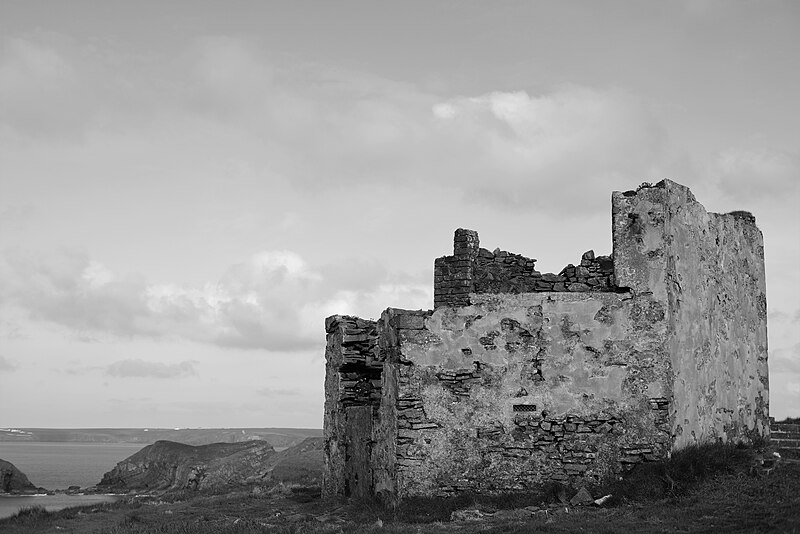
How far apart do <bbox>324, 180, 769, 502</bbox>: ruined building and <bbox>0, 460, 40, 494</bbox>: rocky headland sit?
2865 cm

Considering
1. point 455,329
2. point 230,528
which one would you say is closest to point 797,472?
point 455,329

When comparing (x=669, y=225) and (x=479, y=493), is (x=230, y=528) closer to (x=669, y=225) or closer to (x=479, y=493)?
(x=479, y=493)

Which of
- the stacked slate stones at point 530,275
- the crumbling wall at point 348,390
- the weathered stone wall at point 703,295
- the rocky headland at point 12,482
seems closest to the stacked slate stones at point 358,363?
the crumbling wall at point 348,390

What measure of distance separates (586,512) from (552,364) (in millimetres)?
2876

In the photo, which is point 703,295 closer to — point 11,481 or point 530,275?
point 530,275

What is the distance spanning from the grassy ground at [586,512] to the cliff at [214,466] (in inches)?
372

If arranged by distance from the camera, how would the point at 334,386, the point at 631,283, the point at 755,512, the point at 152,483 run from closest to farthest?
the point at 755,512 < the point at 631,283 < the point at 334,386 < the point at 152,483

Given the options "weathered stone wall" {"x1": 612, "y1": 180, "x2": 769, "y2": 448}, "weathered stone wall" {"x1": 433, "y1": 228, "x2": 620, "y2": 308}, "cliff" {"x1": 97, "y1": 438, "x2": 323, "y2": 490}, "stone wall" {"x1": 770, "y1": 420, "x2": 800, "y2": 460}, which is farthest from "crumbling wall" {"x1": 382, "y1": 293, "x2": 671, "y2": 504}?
"cliff" {"x1": 97, "y1": 438, "x2": 323, "y2": 490}

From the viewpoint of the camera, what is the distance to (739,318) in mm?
18203

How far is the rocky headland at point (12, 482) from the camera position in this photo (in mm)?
38344

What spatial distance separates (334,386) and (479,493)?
18.6ft

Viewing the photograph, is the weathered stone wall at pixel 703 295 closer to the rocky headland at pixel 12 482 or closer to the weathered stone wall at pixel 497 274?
the weathered stone wall at pixel 497 274

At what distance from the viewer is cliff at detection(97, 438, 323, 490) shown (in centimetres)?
2748

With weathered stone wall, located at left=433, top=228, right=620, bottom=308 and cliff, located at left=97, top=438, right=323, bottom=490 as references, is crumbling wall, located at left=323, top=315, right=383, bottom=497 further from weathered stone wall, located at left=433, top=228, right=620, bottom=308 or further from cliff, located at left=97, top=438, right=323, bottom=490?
cliff, located at left=97, top=438, right=323, bottom=490
